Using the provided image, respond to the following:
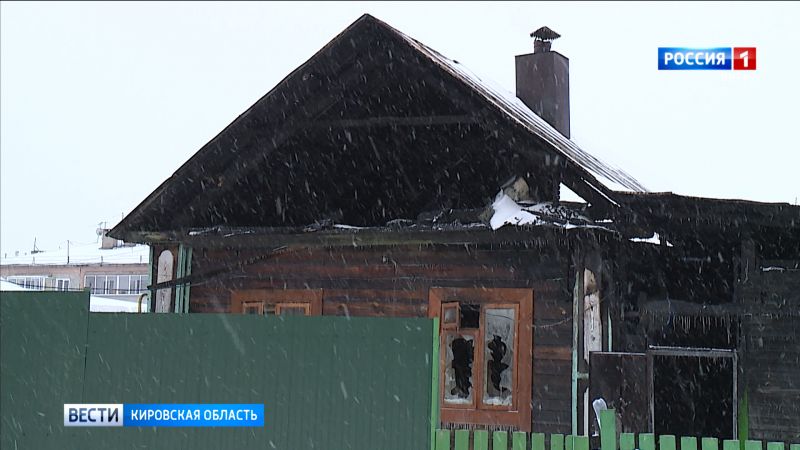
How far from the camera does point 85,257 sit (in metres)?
60.3

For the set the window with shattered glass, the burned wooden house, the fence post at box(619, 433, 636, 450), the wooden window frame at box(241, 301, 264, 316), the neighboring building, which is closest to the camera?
the fence post at box(619, 433, 636, 450)

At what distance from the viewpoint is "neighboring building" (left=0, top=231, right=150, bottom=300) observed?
56.7 m

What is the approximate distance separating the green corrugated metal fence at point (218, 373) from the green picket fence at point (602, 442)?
0.37 meters

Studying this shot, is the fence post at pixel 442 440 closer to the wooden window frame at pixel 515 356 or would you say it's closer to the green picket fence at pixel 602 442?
the green picket fence at pixel 602 442

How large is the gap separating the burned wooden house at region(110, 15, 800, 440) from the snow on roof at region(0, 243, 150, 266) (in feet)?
149

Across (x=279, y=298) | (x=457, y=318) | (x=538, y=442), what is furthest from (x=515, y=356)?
(x=279, y=298)

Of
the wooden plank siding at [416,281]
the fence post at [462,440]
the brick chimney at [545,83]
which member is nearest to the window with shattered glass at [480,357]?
the wooden plank siding at [416,281]

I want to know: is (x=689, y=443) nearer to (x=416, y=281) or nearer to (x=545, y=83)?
(x=416, y=281)

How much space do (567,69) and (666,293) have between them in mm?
5307

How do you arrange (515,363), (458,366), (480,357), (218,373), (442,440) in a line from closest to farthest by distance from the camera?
1. (442,440)
2. (218,373)
3. (515,363)
4. (480,357)
5. (458,366)

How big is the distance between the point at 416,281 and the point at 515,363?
5.21 feet

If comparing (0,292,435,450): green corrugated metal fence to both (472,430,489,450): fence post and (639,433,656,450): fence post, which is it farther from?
(639,433,656,450): fence post

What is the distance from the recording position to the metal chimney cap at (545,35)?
1570 centimetres

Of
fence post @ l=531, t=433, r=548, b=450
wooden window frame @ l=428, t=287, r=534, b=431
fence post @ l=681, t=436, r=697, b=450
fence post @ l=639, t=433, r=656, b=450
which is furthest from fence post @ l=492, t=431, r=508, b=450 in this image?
wooden window frame @ l=428, t=287, r=534, b=431
